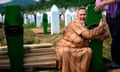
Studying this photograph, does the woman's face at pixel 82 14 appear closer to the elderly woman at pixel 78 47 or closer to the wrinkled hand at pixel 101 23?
the elderly woman at pixel 78 47

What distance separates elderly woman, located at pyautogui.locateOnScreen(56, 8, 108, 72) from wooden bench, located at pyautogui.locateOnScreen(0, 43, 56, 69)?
0.35 m

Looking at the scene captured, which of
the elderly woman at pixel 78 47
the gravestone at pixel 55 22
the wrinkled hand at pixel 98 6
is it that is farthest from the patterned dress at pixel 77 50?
the gravestone at pixel 55 22

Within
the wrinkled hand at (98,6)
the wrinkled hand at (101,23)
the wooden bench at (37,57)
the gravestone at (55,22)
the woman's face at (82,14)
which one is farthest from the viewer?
the gravestone at (55,22)

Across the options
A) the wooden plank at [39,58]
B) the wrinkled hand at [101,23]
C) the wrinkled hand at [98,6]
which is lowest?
the wooden plank at [39,58]

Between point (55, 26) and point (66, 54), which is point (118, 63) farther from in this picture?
point (55, 26)

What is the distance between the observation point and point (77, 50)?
6.93 metres

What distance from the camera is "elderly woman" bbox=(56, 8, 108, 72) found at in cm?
691

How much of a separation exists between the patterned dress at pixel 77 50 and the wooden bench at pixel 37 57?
36 centimetres

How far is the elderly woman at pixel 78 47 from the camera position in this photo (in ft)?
22.7

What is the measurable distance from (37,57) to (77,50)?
2.71 feet

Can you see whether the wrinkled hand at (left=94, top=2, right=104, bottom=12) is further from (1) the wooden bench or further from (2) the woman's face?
(1) the wooden bench

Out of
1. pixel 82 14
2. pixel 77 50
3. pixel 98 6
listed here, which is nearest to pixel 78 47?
pixel 77 50

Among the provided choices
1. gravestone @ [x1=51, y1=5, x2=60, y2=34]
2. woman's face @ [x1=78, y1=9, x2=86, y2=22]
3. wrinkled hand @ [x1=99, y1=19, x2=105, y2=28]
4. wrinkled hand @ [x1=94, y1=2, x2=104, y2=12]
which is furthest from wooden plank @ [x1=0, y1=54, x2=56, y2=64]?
gravestone @ [x1=51, y1=5, x2=60, y2=34]

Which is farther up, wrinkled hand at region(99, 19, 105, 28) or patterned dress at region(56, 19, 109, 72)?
wrinkled hand at region(99, 19, 105, 28)
